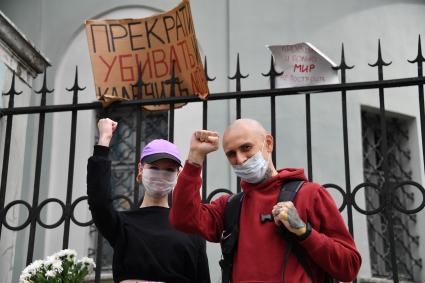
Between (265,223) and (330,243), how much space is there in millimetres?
283

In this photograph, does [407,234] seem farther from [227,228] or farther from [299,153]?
[227,228]

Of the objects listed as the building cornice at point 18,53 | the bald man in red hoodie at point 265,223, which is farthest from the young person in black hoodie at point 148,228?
the building cornice at point 18,53

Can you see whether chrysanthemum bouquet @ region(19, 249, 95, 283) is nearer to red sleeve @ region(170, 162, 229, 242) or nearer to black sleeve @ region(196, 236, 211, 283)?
black sleeve @ region(196, 236, 211, 283)

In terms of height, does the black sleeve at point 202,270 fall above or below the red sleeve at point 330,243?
below

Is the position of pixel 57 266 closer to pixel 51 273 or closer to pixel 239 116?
pixel 51 273

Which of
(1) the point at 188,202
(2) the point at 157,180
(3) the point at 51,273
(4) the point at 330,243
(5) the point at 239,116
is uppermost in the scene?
(5) the point at 239,116

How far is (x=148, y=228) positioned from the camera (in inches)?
135

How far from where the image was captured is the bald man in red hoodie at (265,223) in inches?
106

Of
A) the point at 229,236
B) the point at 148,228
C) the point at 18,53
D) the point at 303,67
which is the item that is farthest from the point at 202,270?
the point at 18,53

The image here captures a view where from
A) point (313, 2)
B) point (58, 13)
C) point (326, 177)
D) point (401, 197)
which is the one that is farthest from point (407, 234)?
point (58, 13)

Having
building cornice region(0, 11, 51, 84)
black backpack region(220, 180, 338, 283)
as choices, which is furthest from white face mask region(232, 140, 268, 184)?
building cornice region(0, 11, 51, 84)

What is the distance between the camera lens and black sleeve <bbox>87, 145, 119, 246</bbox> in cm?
330

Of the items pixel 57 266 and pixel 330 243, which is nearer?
pixel 330 243

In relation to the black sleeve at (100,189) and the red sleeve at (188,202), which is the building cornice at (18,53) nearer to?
the black sleeve at (100,189)
